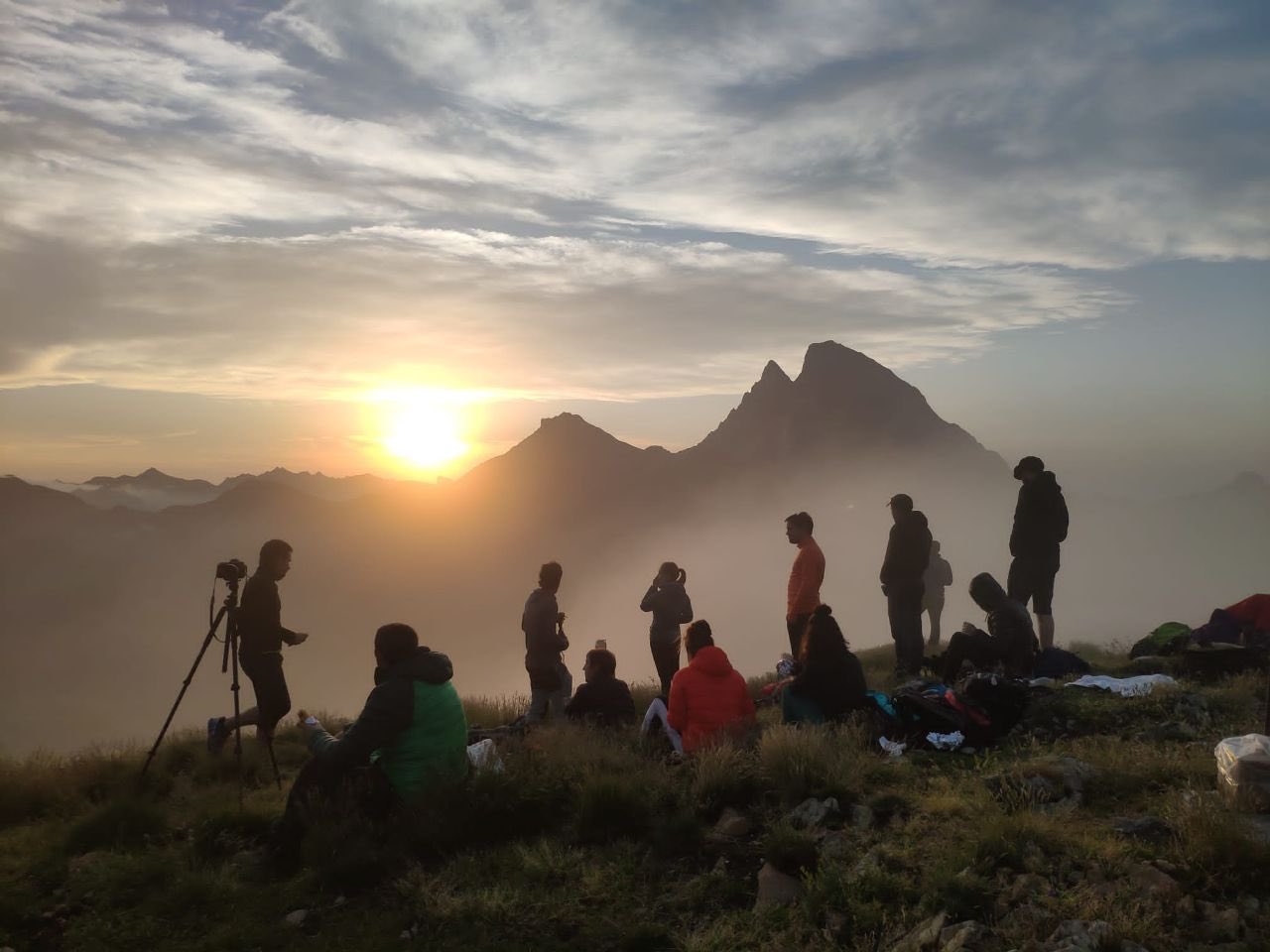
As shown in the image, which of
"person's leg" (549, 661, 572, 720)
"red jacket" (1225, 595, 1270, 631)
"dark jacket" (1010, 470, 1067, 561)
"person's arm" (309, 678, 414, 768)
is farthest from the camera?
"dark jacket" (1010, 470, 1067, 561)

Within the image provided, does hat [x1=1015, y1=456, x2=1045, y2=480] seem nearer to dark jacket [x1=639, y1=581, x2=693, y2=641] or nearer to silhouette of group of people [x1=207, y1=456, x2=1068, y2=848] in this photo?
silhouette of group of people [x1=207, y1=456, x2=1068, y2=848]

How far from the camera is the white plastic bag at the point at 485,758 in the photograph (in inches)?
294

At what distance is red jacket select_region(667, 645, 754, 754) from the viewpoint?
28.6 feet

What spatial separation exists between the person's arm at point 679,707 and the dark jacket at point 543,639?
281 cm

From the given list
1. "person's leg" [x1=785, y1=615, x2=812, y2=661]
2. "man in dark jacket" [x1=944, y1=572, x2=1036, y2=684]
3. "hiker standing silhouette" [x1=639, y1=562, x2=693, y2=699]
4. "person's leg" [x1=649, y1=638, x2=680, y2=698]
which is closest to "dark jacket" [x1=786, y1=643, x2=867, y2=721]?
"person's leg" [x1=785, y1=615, x2=812, y2=661]

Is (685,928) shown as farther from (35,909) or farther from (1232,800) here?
(35,909)

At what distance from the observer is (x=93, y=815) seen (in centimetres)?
759

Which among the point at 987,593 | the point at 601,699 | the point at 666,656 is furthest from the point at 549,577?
the point at 987,593

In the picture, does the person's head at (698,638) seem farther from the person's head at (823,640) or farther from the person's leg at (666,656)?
the person's leg at (666,656)

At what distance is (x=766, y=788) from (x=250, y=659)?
5.64m

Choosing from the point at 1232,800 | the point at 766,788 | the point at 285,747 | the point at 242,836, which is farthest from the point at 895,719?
the point at 285,747

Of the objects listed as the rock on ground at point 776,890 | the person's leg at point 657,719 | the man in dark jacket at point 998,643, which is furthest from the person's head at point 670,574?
the rock on ground at point 776,890

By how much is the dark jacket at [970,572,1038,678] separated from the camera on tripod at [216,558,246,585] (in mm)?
9027

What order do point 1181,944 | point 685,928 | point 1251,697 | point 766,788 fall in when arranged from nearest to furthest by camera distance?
1. point 1181,944
2. point 685,928
3. point 766,788
4. point 1251,697
